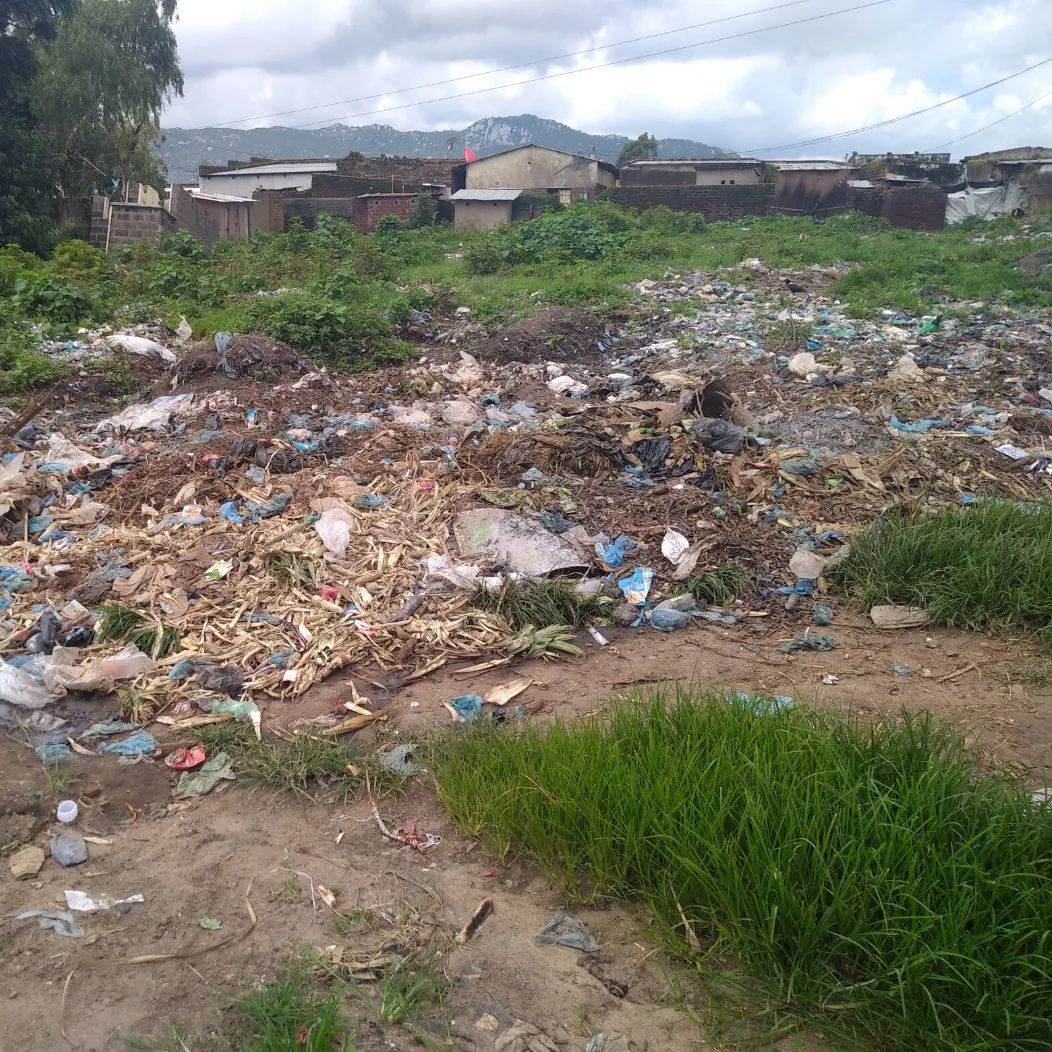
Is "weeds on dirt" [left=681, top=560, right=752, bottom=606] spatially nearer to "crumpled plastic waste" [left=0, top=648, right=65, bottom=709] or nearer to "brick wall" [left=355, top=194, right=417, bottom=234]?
"crumpled plastic waste" [left=0, top=648, right=65, bottom=709]

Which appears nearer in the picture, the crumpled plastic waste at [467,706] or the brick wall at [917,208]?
the crumpled plastic waste at [467,706]

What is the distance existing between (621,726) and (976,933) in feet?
3.67

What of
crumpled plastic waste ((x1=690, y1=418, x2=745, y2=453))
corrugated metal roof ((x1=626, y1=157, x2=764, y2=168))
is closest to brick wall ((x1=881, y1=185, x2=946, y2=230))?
corrugated metal roof ((x1=626, y1=157, x2=764, y2=168))

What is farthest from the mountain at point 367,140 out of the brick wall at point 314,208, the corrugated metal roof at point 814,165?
the brick wall at point 314,208

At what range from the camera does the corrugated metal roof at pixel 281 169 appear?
94.7 feet

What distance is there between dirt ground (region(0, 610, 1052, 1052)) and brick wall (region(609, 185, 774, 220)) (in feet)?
65.1

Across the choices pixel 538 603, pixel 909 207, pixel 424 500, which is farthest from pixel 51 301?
pixel 909 207

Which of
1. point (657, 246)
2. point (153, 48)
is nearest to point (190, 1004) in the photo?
point (657, 246)

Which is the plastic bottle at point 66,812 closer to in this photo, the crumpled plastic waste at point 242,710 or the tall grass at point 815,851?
the crumpled plastic waste at point 242,710

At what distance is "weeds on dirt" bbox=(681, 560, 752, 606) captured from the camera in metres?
4.35

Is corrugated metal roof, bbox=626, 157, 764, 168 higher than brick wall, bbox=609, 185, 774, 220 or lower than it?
higher

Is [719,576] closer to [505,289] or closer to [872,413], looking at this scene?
[872,413]

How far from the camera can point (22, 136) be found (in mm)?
16766

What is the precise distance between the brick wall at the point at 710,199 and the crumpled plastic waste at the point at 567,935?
69.9ft
